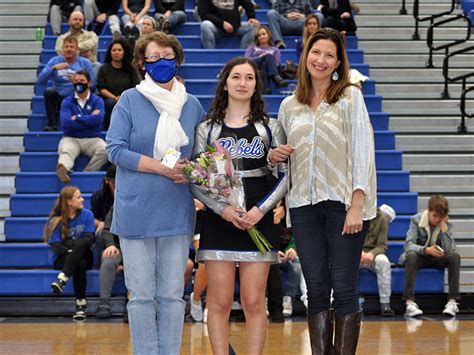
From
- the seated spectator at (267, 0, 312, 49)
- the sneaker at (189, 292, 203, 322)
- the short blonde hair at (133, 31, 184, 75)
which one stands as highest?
the seated spectator at (267, 0, 312, 49)

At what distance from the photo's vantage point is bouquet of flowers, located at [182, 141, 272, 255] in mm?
5219

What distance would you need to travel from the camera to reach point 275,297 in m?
9.19

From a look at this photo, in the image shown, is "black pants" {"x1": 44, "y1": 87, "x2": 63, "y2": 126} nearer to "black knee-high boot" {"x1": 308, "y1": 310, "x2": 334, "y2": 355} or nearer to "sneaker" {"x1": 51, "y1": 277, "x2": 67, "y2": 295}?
"sneaker" {"x1": 51, "y1": 277, "x2": 67, "y2": 295}

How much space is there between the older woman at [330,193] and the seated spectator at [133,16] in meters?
7.73

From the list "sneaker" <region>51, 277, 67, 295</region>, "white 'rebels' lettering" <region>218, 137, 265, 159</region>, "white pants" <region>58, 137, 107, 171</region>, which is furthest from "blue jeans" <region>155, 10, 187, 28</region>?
"white 'rebels' lettering" <region>218, 137, 265, 159</region>

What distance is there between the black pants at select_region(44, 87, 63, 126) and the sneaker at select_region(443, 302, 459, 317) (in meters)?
4.95

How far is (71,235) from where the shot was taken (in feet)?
31.6

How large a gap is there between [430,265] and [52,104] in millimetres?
4649

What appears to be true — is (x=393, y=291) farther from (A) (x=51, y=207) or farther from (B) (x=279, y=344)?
(A) (x=51, y=207)

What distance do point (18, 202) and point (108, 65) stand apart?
80.4 inches

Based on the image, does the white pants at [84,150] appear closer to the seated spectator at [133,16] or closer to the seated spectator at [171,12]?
the seated spectator at [133,16]

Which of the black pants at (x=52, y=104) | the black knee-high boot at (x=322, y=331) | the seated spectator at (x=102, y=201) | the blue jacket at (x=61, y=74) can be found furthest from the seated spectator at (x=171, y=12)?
the black knee-high boot at (x=322, y=331)

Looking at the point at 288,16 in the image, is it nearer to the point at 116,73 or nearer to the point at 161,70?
the point at 116,73

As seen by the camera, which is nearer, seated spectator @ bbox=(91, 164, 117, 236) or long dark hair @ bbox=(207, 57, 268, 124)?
long dark hair @ bbox=(207, 57, 268, 124)
